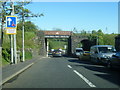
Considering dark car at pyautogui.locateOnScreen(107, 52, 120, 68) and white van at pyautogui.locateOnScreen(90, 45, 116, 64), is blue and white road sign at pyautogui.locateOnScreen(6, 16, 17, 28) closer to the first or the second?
white van at pyautogui.locateOnScreen(90, 45, 116, 64)

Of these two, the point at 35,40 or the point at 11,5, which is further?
the point at 35,40

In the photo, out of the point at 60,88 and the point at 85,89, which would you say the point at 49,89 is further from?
the point at 85,89

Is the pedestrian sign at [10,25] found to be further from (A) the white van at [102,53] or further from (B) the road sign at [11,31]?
(A) the white van at [102,53]

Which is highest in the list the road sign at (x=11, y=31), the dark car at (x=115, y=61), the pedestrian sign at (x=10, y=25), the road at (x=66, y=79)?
the pedestrian sign at (x=10, y=25)

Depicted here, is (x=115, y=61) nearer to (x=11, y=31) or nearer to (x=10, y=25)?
(x=11, y=31)

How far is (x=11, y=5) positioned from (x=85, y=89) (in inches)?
589

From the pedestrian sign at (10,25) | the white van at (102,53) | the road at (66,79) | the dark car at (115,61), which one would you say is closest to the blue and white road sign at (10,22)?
the pedestrian sign at (10,25)

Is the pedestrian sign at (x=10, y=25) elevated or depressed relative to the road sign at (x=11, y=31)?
elevated

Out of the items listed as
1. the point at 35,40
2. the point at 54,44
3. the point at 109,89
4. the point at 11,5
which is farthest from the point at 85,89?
the point at 54,44

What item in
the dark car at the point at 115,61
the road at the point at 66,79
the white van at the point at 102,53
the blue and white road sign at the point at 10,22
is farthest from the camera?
the white van at the point at 102,53

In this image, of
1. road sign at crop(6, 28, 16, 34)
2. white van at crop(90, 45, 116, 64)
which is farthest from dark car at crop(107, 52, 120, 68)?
road sign at crop(6, 28, 16, 34)

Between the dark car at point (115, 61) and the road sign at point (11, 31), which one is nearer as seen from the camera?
the dark car at point (115, 61)

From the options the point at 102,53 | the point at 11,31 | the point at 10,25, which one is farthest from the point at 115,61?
the point at 10,25

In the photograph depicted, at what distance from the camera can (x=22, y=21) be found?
75.2ft
